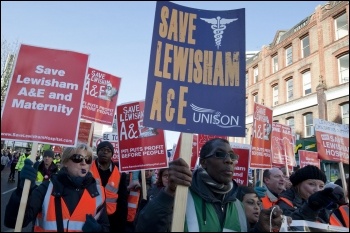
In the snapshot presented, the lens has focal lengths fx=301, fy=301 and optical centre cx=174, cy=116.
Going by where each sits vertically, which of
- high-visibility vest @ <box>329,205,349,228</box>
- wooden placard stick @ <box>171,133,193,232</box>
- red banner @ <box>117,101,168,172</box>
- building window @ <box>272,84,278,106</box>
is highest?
building window @ <box>272,84,278,106</box>

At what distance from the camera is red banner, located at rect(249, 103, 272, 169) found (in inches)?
239

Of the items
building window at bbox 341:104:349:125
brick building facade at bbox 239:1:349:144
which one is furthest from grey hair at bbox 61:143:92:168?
building window at bbox 341:104:349:125

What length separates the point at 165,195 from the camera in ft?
7.43

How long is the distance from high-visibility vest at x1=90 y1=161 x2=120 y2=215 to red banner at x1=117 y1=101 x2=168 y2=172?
23cm

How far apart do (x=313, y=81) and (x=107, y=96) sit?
1824 cm

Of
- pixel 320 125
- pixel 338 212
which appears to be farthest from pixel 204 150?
pixel 320 125

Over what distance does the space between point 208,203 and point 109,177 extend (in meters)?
2.42

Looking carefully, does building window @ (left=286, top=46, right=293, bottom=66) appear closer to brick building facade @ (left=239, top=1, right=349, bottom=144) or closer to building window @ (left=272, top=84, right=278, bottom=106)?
brick building facade @ (left=239, top=1, right=349, bottom=144)

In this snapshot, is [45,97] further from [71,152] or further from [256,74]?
[256,74]

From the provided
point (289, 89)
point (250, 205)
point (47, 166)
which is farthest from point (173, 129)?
point (289, 89)

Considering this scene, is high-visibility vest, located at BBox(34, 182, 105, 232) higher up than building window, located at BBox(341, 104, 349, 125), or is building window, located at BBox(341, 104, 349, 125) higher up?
building window, located at BBox(341, 104, 349, 125)

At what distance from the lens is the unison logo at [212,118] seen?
2410 millimetres

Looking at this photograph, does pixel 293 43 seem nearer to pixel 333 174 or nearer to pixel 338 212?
pixel 333 174

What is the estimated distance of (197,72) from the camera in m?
2.53
